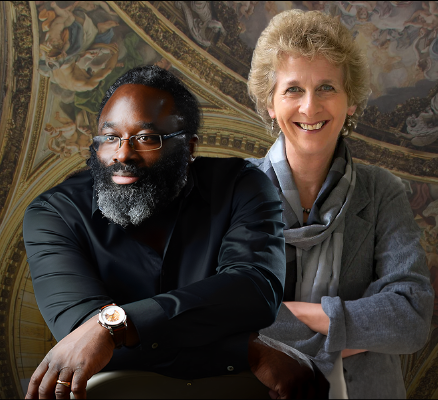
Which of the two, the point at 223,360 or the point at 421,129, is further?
the point at 421,129

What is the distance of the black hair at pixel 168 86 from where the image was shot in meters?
1.96

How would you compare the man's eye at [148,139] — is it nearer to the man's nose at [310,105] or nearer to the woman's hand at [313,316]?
the man's nose at [310,105]

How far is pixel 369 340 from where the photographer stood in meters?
2.04

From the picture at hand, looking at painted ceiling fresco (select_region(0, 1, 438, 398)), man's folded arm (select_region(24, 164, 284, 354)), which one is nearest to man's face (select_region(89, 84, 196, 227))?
man's folded arm (select_region(24, 164, 284, 354))

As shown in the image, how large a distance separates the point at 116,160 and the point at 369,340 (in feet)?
4.02

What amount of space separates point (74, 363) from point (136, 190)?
682mm

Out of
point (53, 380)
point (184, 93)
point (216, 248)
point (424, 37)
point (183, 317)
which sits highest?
point (424, 37)

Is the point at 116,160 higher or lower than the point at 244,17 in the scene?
lower

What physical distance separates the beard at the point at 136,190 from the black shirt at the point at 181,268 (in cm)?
7

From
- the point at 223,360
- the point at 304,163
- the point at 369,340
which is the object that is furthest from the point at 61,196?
the point at 369,340

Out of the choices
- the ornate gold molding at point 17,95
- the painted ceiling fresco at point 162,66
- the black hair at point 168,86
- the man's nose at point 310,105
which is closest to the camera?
the black hair at point 168,86

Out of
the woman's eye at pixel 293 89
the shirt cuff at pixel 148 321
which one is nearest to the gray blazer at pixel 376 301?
the woman's eye at pixel 293 89

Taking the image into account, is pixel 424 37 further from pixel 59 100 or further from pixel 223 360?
pixel 223 360

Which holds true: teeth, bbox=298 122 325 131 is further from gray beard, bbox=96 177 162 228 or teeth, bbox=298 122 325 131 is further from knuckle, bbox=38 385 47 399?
knuckle, bbox=38 385 47 399
